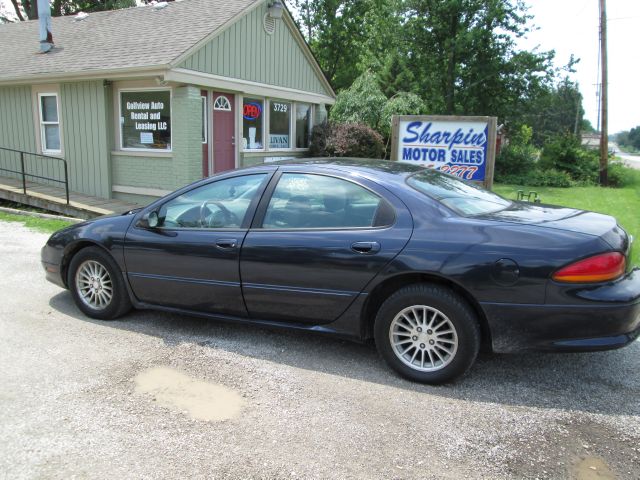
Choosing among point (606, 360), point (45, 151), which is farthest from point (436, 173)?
point (45, 151)

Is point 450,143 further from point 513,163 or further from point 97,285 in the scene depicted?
point 513,163

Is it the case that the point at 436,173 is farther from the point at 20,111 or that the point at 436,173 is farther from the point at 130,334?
the point at 20,111

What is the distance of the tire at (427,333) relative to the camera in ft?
11.3

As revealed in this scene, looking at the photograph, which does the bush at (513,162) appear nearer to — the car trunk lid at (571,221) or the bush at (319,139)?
the bush at (319,139)

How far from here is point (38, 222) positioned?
380 inches

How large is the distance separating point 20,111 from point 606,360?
1327 centimetres

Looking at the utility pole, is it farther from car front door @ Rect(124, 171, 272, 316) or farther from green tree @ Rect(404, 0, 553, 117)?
car front door @ Rect(124, 171, 272, 316)

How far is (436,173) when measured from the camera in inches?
177

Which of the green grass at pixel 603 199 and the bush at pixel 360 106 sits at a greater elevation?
the bush at pixel 360 106

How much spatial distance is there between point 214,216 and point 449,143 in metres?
4.37

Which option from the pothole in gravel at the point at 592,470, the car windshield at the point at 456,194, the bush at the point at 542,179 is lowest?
the pothole in gravel at the point at 592,470

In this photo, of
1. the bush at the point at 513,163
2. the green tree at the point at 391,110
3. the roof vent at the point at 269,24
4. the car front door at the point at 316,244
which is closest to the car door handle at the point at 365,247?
the car front door at the point at 316,244

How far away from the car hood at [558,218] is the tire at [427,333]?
2.27ft

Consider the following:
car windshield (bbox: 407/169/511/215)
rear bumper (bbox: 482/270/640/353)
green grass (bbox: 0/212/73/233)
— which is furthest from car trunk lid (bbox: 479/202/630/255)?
green grass (bbox: 0/212/73/233)
